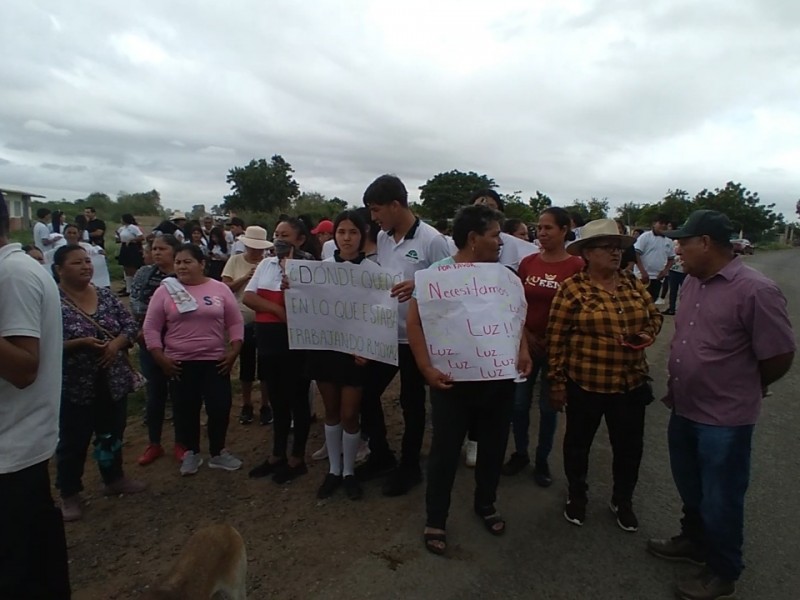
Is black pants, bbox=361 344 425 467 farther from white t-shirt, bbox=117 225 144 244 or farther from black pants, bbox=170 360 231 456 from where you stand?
white t-shirt, bbox=117 225 144 244

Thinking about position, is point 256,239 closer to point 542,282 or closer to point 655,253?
point 542,282

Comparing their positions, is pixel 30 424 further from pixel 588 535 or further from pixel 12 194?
pixel 12 194

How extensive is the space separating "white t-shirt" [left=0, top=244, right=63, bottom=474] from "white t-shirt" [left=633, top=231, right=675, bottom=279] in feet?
33.2

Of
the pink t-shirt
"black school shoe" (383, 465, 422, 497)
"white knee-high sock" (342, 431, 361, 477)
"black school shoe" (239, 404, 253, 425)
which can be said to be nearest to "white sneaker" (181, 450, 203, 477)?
the pink t-shirt

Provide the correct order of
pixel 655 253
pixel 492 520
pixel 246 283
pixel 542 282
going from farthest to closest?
pixel 655 253, pixel 246 283, pixel 542 282, pixel 492 520

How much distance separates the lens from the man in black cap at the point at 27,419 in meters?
1.91

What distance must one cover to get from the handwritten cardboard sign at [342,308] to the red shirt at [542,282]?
1040 mm

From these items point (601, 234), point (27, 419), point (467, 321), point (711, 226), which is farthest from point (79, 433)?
point (711, 226)

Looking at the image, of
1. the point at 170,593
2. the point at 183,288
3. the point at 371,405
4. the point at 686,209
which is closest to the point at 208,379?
the point at 183,288

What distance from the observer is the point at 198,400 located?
167 inches

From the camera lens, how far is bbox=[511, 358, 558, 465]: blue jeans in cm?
390

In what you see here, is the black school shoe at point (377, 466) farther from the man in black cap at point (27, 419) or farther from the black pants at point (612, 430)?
the man in black cap at point (27, 419)

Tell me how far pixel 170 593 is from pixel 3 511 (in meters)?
0.77

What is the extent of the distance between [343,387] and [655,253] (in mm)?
8723
